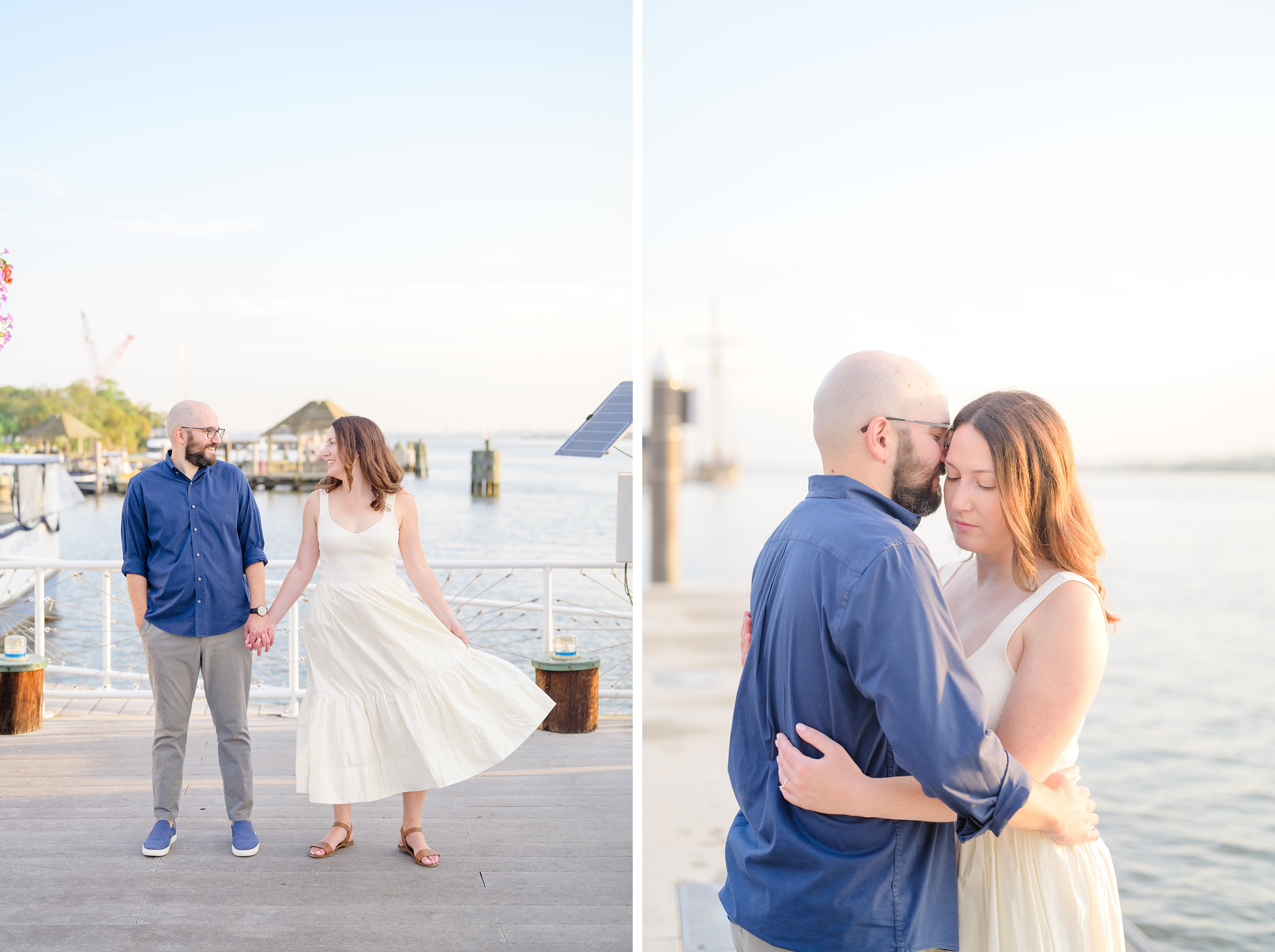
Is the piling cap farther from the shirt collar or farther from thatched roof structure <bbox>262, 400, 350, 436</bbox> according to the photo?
thatched roof structure <bbox>262, 400, 350, 436</bbox>

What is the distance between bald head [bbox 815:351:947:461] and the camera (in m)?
1.36

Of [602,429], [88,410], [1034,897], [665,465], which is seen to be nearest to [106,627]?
[602,429]

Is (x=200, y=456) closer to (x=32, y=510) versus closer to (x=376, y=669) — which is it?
(x=376, y=669)

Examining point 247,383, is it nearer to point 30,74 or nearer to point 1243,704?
point 30,74

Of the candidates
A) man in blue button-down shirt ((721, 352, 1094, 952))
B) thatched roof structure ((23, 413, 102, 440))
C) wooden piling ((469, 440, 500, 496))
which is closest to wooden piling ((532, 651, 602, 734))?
man in blue button-down shirt ((721, 352, 1094, 952))

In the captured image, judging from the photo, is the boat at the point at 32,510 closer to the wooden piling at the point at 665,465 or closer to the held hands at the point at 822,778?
the wooden piling at the point at 665,465

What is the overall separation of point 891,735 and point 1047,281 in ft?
206

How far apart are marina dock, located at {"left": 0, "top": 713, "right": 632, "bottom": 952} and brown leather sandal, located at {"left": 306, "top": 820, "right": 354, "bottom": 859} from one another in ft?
0.11

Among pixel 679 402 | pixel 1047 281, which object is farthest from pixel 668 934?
pixel 1047 281

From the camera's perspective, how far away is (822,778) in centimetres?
128

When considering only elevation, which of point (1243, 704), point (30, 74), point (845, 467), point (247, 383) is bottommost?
point (1243, 704)

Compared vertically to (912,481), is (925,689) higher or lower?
lower

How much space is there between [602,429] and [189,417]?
1842 mm

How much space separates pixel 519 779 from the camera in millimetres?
3896
